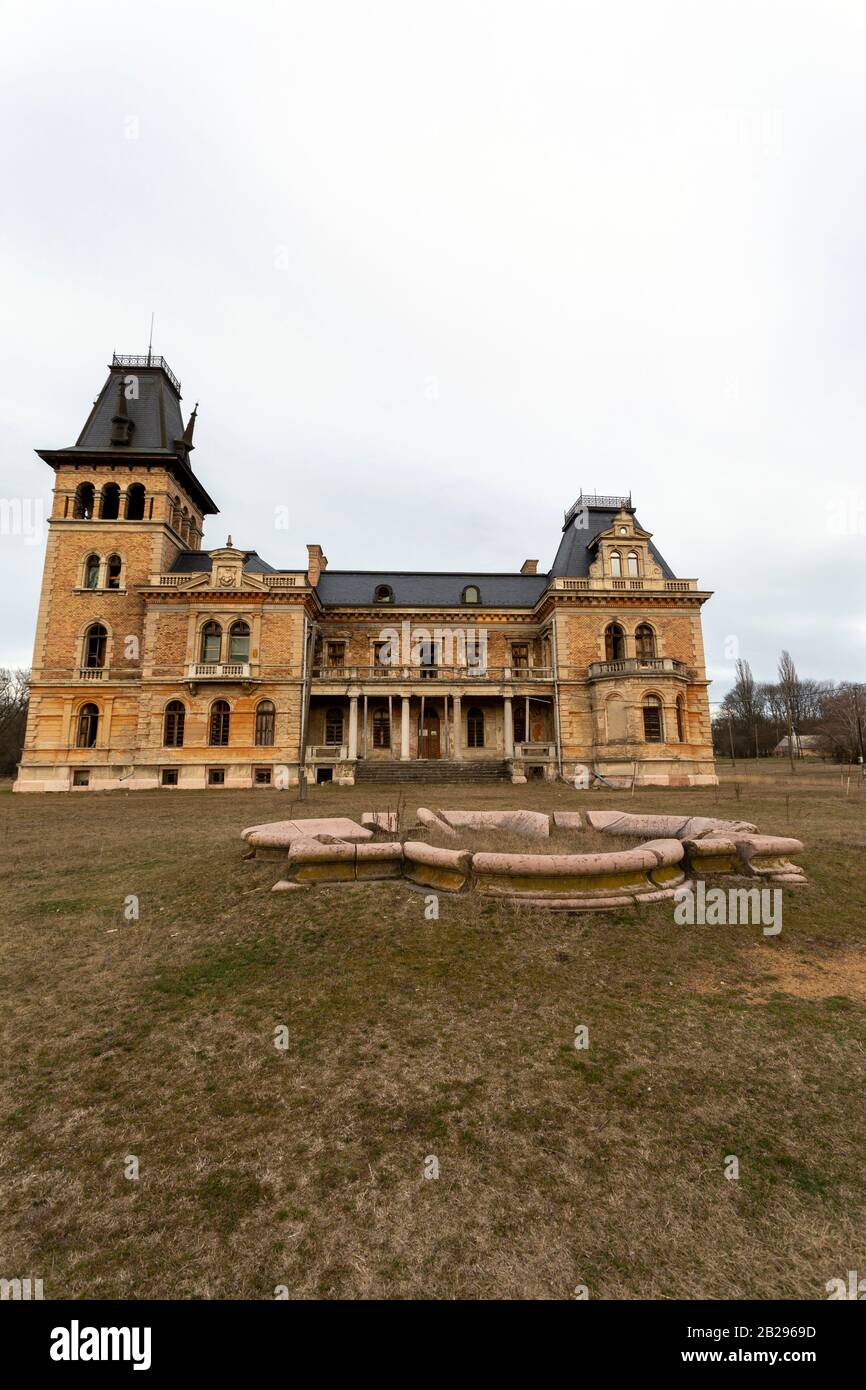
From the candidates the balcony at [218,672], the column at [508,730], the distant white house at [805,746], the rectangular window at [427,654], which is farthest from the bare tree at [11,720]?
the distant white house at [805,746]

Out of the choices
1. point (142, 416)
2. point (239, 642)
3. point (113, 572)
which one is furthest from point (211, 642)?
point (142, 416)

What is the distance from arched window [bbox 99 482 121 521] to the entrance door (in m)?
21.9

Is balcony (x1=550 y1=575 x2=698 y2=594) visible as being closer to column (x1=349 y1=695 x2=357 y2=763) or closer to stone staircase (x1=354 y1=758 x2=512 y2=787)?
stone staircase (x1=354 y1=758 x2=512 y2=787)

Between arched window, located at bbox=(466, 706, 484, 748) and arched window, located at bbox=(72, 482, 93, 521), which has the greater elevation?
arched window, located at bbox=(72, 482, 93, 521)

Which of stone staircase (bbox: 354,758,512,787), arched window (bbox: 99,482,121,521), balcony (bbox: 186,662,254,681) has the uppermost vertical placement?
arched window (bbox: 99,482,121,521)

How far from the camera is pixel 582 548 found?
36.3m

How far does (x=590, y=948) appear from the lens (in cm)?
568

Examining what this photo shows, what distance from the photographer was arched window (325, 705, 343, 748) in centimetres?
3497

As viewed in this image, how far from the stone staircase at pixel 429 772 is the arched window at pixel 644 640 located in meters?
10.9

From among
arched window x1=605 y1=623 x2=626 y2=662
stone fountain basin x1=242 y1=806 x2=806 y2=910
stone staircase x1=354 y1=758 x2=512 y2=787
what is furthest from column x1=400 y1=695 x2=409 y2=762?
stone fountain basin x1=242 y1=806 x2=806 y2=910

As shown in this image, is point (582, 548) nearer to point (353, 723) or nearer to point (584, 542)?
point (584, 542)

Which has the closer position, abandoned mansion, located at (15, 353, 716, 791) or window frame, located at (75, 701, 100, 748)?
abandoned mansion, located at (15, 353, 716, 791)
